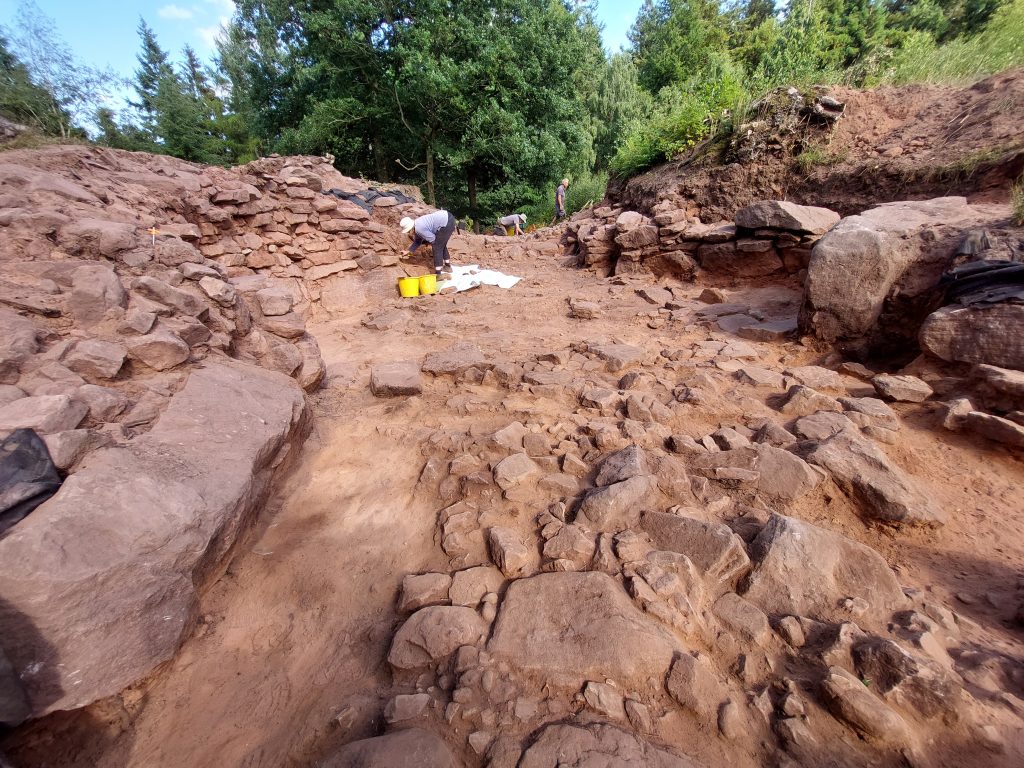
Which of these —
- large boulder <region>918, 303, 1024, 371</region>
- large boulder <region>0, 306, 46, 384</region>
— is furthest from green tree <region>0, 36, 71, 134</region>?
large boulder <region>918, 303, 1024, 371</region>

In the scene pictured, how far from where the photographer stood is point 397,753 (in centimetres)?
117

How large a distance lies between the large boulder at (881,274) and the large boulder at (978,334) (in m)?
0.49

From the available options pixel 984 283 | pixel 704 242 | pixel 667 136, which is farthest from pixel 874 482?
pixel 667 136

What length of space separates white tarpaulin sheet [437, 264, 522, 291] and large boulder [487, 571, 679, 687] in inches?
221

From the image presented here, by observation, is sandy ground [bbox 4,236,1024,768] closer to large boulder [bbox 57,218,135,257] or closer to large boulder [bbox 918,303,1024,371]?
large boulder [bbox 918,303,1024,371]

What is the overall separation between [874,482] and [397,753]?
2205 millimetres

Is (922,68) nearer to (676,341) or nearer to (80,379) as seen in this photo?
(676,341)

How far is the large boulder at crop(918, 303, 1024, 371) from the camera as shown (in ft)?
8.41

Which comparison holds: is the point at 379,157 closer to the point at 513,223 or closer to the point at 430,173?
the point at 430,173

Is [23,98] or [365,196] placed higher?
[23,98]

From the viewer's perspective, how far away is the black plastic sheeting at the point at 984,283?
268 centimetres

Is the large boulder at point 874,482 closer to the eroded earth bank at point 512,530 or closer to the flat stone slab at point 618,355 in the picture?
the eroded earth bank at point 512,530

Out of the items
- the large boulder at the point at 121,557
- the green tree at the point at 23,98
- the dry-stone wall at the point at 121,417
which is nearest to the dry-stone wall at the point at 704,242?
the dry-stone wall at the point at 121,417

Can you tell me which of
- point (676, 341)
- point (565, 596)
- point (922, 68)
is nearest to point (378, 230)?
point (676, 341)
